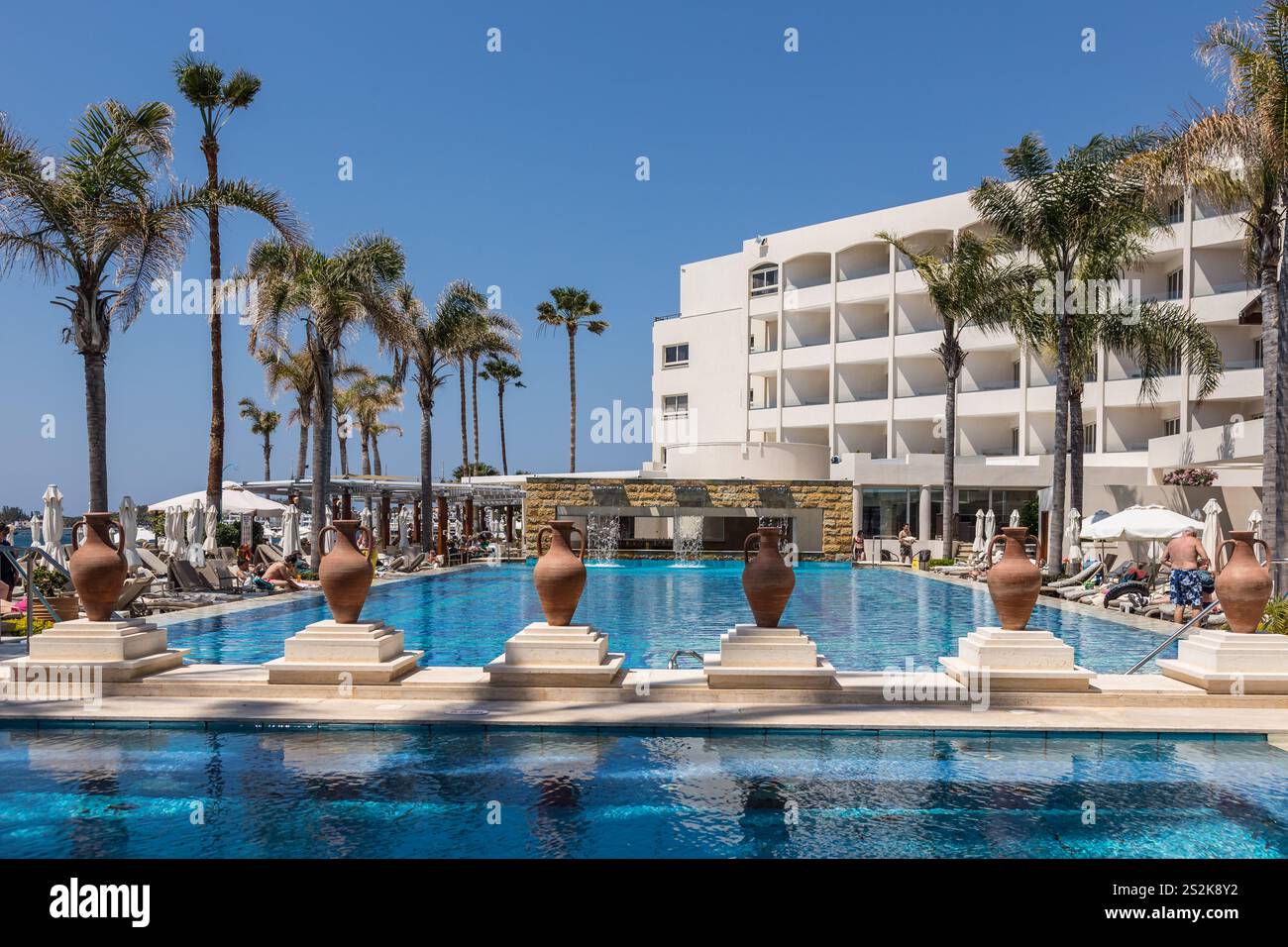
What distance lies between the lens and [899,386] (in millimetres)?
50219

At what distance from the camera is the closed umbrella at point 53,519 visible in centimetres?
1778

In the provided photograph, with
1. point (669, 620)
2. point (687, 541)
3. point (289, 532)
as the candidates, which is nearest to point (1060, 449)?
point (669, 620)

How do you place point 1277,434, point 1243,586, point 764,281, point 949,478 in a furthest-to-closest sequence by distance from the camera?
point 764,281 → point 949,478 → point 1277,434 → point 1243,586

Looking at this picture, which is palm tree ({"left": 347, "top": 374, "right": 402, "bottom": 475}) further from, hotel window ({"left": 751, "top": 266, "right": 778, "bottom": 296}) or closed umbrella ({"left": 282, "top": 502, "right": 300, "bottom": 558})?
closed umbrella ({"left": 282, "top": 502, "right": 300, "bottom": 558})

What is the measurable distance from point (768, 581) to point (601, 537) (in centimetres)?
3044

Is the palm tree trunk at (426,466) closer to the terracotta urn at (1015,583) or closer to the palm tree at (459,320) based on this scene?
the palm tree at (459,320)

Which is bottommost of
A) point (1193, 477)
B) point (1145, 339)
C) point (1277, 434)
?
point (1193, 477)

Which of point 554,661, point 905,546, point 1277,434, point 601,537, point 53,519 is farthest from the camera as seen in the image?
point 601,537

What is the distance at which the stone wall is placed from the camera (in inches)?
1480

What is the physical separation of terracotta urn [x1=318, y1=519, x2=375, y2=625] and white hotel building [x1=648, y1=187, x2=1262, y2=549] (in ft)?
82.5

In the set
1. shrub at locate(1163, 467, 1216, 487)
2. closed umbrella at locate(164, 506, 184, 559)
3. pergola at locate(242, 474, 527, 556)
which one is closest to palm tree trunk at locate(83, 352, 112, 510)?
closed umbrella at locate(164, 506, 184, 559)

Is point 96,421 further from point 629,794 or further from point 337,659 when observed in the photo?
point 629,794

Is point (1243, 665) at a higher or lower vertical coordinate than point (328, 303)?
lower
